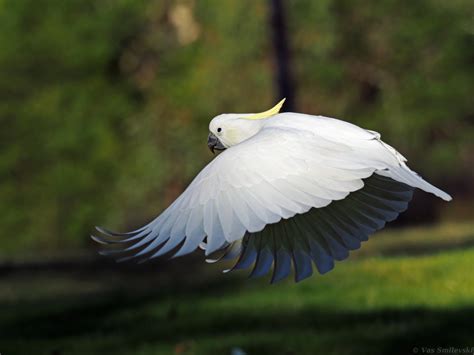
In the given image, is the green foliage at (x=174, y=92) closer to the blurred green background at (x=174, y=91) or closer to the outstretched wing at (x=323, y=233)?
the blurred green background at (x=174, y=91)

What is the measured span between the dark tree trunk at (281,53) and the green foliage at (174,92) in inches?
175

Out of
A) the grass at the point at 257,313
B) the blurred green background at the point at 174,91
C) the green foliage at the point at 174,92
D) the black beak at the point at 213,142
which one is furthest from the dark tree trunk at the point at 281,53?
the black beak at the point at 213,142

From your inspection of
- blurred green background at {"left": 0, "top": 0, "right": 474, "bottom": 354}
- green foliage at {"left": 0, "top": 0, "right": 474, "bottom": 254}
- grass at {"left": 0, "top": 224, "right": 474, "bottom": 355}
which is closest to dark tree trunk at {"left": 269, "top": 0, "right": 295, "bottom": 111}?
blurred green background at {"left": 0, "top": 0, "right": 474, "bottom": 354}

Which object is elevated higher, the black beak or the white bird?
the black beak

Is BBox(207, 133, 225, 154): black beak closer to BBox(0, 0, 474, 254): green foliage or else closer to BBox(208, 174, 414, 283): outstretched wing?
BBox(208, 174, 414, 283): outstretched wing

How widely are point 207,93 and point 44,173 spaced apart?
3.31 meters

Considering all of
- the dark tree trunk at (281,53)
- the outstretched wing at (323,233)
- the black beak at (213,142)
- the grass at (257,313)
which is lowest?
the grass at (257,313)

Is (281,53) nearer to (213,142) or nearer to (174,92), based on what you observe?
(174,92)

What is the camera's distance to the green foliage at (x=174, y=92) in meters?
19.3

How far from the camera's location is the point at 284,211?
3.92 meters

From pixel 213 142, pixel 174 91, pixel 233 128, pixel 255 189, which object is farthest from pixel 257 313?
pixel 174 91

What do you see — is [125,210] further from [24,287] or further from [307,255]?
[307,255]

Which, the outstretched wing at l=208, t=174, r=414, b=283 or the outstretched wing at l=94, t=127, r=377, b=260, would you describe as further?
the outstretched wing at l=208, t=174, r=414, b=283

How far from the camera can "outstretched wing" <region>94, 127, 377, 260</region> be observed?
3.92 metres
